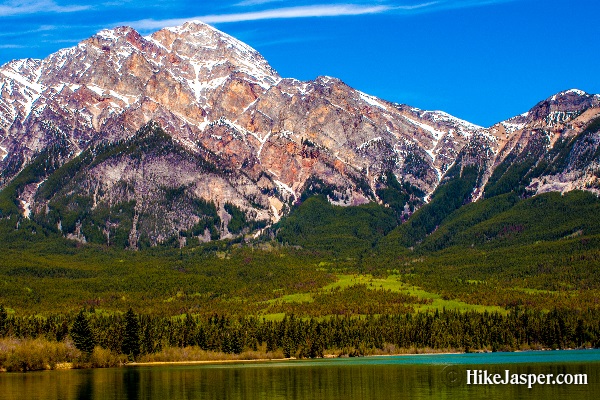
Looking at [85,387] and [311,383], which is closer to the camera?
[85,387]

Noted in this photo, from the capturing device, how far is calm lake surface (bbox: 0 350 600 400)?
416ft

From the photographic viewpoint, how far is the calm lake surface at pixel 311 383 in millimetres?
126812

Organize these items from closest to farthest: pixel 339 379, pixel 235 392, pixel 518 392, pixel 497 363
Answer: pixel 518 392 → pixel 235 392 → pixel 339 379 → pixel 497 363

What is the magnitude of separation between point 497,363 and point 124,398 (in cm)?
9196

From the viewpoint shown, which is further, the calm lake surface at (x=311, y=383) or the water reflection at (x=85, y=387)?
the water reflection at (x=85, y=387)

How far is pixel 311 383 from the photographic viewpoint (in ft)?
484

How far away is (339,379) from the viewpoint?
15475 centimetres

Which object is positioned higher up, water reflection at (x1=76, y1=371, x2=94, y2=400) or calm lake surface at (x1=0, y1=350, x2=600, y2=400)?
water reflection at (x1=76, y1=371, x2=94, y2=400)

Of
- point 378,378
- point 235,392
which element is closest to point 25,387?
point 235,392

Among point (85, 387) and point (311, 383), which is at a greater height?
point (85, 387)

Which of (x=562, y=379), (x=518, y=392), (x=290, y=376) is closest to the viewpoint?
(x=518, y=392)

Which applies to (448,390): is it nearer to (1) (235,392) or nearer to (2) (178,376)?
(1) (235,392)

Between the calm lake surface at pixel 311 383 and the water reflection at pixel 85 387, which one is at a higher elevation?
the water reflection at pixel 85 387

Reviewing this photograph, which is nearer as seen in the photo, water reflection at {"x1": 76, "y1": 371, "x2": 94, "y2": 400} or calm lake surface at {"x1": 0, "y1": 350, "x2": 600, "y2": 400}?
calm lake surface at {"x1": 0, "y1": 350, "x2": 600, "y2": 400}
